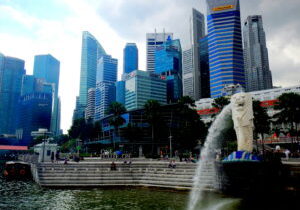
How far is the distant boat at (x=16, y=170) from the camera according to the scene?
1639 inches

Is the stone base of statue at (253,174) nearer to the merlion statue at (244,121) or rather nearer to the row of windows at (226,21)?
the merlion statue at (244,121)

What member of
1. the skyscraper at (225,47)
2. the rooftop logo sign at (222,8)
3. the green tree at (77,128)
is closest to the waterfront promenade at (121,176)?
the green tree at (77,128)

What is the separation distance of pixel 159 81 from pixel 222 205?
Answer: 151656 millimetres

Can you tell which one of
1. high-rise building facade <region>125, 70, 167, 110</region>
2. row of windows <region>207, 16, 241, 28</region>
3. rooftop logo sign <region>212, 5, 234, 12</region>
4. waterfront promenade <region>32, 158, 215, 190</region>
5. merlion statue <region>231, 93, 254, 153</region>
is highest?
rooftop logo sign <region>212, 5, 234, 12</region>

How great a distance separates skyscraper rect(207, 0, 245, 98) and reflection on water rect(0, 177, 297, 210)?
14051 centimetres

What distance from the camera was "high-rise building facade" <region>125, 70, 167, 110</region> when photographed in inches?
6245

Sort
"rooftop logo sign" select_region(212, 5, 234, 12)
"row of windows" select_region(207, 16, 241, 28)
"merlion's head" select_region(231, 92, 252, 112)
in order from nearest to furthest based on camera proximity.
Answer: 1. "merlion's head" select_region(231, 92, 252, 112)
2. "row of windows" select_region(207, 16, 241, 28)
3. "rooftop logo sign" select_region(212, 5, 234, 12)

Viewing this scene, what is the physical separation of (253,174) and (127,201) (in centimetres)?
1086

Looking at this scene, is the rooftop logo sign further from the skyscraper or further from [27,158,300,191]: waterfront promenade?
[27,158,300,191]: waterfront promenade

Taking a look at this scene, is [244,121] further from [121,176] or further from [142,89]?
[142,89]

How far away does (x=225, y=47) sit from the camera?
524ft

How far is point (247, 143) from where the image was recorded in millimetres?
24969

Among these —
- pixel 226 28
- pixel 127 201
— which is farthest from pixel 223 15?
pixel 127 201

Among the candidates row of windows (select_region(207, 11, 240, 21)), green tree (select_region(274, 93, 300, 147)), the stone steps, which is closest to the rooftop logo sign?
row of windows (select_region(207, 11, 240, 21))
